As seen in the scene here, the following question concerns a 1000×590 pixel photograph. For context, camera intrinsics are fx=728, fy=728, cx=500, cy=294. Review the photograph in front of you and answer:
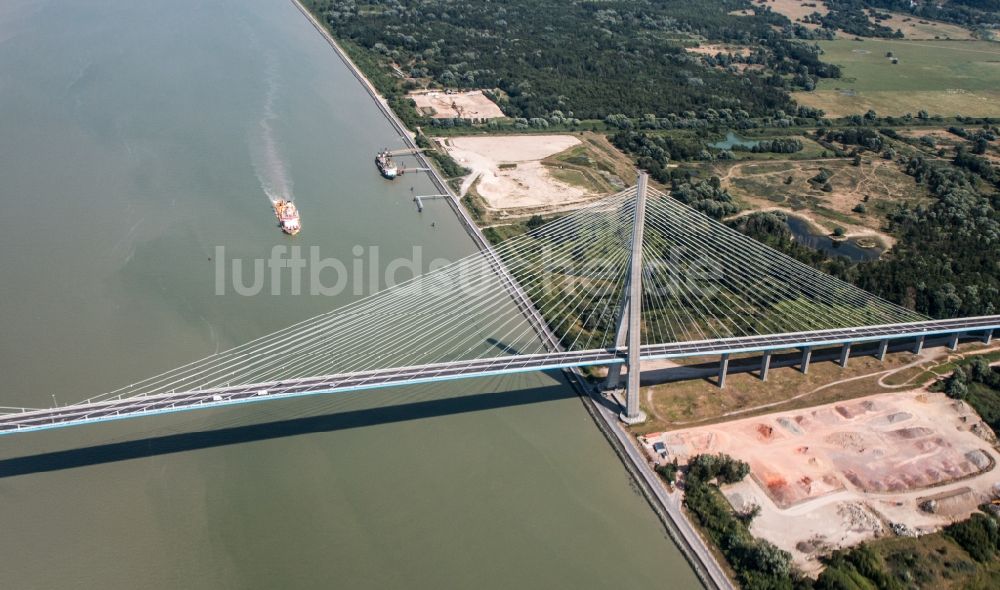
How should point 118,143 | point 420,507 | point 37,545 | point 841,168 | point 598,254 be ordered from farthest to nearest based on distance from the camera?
1. point 841,168
2. point 118,143
3. point 598,254
4. point 420,507
5. point 37,545

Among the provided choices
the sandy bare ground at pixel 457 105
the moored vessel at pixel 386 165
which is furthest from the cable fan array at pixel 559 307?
the sandy bare ground at pixel 457 105

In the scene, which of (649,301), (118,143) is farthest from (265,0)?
(649,301)

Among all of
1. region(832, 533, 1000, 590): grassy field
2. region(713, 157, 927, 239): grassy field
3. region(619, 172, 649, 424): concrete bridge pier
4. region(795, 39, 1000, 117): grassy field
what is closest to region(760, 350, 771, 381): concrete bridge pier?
region(619, 172, 649, 424): concrete bridge pier

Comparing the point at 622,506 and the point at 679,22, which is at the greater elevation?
the point at 679,22

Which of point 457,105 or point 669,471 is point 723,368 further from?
point 457,105

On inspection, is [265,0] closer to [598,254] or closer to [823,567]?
[598,254]

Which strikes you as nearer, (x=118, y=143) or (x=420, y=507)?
(x=420, y=507)

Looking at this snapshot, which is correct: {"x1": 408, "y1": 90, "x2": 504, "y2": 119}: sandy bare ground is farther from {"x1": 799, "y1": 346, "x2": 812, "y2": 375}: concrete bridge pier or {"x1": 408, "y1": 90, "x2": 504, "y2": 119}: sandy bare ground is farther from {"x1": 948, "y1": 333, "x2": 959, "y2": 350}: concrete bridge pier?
{"x1": 948, "y1": 333, "x2": 959, "y2": 350}: concrete bridge pier
